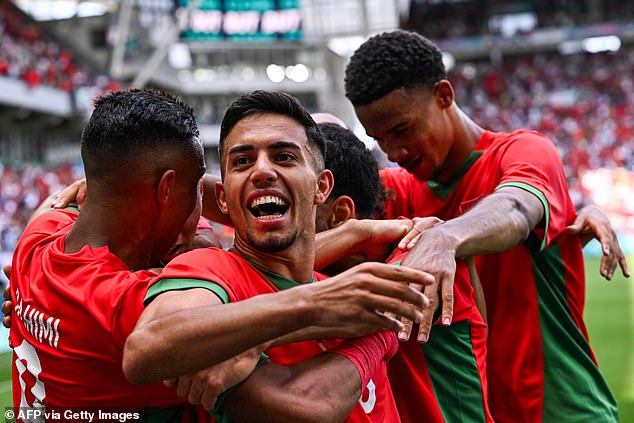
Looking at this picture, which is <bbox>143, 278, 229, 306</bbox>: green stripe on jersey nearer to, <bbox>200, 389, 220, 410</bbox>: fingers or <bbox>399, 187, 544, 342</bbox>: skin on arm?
<bbox>200, 389, 220, 410</bbox>: fingers

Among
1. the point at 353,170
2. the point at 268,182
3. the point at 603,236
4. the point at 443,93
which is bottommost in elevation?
the point at 603,236

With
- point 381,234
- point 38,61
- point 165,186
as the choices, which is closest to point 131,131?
point 165,186

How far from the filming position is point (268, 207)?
1.96 metres

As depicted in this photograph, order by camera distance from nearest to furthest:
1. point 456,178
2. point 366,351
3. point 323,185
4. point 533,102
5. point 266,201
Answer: point 366,351 < point 266,201 < point 323,185 < point 456,178 < point 533,102

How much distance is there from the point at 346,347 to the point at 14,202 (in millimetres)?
17706

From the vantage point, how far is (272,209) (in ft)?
6.48

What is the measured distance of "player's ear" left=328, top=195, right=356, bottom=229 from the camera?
254 centimetres

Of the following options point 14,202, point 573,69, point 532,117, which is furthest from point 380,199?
point 573,69

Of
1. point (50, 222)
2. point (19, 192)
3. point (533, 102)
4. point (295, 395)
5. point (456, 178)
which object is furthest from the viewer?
point (533, 102)

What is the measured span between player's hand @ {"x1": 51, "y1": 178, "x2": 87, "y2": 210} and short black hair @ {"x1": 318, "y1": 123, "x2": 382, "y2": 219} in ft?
3.47

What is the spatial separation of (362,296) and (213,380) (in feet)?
1.27

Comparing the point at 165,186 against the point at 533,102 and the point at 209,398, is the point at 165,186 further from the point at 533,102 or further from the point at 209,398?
the point at 533,102

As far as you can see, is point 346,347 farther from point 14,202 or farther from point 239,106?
point 14,202

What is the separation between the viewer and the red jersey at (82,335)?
192 cm
